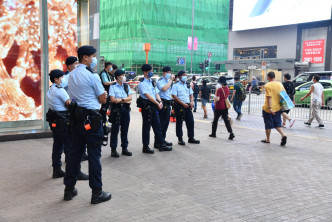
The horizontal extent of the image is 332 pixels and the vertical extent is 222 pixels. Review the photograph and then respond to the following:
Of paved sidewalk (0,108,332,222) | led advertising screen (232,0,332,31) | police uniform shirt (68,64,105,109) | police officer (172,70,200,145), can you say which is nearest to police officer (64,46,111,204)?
police uniform shirt (68,64,105,109)

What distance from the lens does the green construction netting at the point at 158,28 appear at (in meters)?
56.2

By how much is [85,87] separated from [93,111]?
0.32 metres

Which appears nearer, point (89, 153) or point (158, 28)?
point (89, 153)

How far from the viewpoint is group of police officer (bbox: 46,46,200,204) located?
14.5 feet

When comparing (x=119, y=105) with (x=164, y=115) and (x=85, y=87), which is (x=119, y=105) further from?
(x=85, y=87)

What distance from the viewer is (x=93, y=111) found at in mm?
4422

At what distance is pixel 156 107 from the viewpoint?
7.50 meters

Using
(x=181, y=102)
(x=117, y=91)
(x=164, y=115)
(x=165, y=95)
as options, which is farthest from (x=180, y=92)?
(x=117, y=91)

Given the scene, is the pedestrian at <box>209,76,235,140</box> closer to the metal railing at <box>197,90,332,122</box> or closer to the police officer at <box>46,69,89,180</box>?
the police officer at <box>46,69,89,180</box>

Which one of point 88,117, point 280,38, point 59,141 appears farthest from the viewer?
point 280,38

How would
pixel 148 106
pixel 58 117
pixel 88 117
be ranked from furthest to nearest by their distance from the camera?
pixel 148 106
pixel 58 117
pixel 88 117

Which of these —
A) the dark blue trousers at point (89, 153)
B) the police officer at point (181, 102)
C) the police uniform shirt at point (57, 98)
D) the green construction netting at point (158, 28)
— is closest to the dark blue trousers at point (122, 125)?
the police uniform shirt at point (57, 98)

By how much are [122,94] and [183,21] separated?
55301 mm

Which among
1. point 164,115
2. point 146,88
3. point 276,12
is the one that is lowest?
point 164,115
